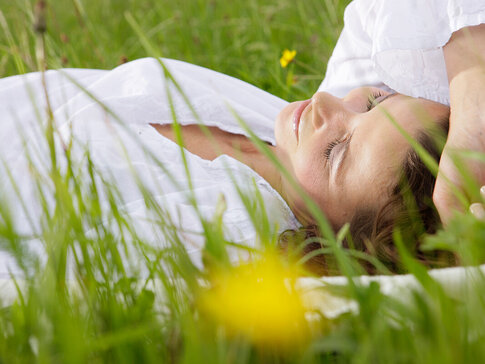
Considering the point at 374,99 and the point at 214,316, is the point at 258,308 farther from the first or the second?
the point at 374,99

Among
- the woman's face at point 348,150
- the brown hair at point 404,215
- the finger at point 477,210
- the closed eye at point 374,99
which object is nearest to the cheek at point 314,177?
the woman's face at point 348,150

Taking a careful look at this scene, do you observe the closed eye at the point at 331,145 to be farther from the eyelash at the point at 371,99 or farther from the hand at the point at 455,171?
the hand at the point at 455,171

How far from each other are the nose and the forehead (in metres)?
0.05

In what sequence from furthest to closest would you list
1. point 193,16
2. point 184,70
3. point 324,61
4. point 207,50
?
point 193,16 → point 207,50 → point 324,61 → point 184,70

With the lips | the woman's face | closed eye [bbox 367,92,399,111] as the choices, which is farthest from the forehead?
the lips

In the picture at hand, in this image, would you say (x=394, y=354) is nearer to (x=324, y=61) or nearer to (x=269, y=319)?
(x=269, y=319)

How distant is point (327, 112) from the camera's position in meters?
1.76

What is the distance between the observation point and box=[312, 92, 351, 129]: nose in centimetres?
175

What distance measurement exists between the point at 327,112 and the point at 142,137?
607 millimetres

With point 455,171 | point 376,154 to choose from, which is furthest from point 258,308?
point 376,154

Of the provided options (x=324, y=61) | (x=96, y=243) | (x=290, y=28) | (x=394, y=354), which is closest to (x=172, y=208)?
(x=96, y=243)

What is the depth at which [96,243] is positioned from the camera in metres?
0.90

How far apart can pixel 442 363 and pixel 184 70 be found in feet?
6.28

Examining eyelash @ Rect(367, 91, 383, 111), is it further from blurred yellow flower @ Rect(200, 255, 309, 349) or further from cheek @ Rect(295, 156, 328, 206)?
blurred yellow flower @ Rect(200, 255, 309, 349)
